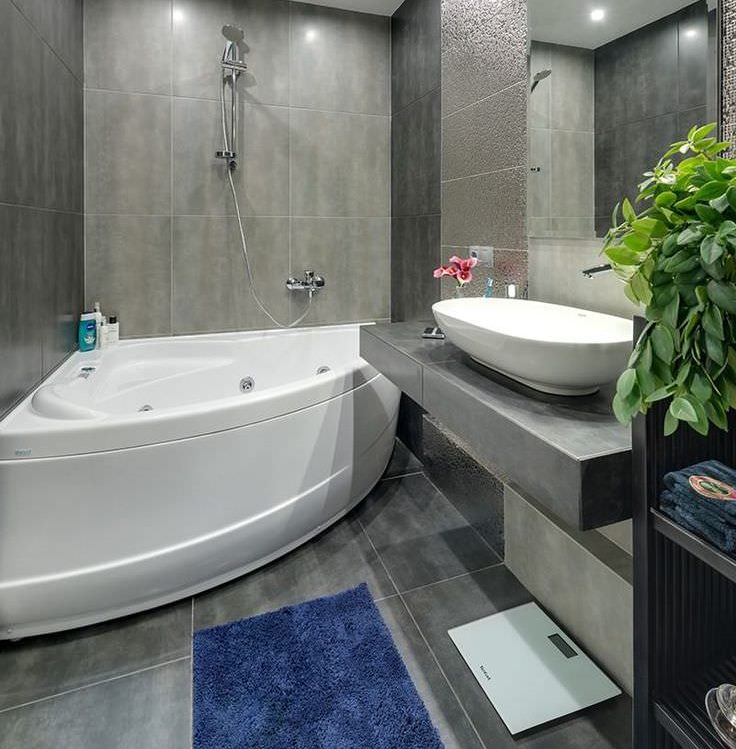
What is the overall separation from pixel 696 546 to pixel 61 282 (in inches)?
95.6

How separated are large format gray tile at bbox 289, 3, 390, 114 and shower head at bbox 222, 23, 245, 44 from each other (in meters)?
0.35

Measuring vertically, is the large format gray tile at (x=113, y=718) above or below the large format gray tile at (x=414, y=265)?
below

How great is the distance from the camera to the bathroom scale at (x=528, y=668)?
1387 millimetres

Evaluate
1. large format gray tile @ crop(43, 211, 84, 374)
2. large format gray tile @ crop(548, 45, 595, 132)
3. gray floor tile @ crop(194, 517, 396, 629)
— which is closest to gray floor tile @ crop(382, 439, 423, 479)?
gray floor tile @ crop(194, 517, 396, 629)

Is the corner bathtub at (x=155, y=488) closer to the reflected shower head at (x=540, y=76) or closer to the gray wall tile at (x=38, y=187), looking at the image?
the gray wall tile at (x=38, y=187)

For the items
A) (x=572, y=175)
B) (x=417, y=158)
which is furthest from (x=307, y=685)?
(x=417, y=158)

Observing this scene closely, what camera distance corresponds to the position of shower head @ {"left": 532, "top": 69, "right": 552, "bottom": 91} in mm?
1702

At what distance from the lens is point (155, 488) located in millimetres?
1659

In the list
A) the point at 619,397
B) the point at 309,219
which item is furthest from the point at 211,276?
the point at 619,397

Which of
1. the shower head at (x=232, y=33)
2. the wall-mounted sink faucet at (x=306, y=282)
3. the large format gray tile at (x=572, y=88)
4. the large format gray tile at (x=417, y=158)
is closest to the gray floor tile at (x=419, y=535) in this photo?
the wall-mounted sink faucet at (x=306, y=282)

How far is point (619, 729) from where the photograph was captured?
1337mm

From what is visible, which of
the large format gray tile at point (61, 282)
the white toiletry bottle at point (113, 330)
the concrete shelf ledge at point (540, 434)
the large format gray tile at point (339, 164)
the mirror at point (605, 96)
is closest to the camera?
the concrete shelf ledge at point (540, 434)

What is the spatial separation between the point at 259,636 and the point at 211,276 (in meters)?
1.91

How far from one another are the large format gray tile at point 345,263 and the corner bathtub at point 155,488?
987 mm
